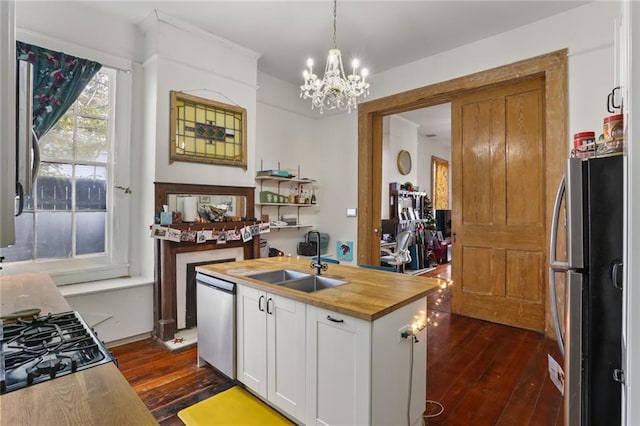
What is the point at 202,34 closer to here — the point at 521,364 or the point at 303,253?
the point at 303,253

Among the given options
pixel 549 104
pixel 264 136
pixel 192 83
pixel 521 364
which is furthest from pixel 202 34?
pixel 521 364

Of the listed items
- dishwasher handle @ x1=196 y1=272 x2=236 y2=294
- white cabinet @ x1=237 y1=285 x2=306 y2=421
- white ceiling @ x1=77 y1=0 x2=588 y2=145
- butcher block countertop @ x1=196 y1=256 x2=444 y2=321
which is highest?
white ceiling @ x1=77 y1=0 x2=588 y2=145

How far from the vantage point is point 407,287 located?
6.31 ft

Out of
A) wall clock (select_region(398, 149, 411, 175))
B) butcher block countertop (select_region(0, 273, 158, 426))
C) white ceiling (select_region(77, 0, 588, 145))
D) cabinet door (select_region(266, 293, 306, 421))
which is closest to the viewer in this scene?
butcher block countertop (select_region(0, 273, 158, 426))

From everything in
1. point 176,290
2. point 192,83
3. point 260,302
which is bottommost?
point 176,290

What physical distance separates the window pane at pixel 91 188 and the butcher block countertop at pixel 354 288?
1.47 meters

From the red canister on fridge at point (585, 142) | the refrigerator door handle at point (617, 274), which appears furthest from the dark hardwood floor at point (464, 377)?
the red canister on fridge at point (585, 142)

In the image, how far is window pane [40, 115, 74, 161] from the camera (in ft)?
9.36

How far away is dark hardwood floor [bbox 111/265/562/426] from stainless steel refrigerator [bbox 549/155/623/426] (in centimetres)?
75

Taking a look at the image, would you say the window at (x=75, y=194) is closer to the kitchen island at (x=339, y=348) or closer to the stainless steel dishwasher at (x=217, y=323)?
the stainless steel dishwasher at (x=217, y=323)

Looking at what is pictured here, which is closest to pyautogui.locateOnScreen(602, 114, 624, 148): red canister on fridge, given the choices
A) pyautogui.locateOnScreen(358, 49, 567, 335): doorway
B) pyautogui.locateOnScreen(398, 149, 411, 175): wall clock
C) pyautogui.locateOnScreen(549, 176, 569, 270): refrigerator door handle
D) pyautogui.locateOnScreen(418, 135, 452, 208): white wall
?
pyautogui.locateOnScreen(549, 176, 569, 270): refrigerator door handle

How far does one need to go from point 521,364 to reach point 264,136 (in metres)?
3.95

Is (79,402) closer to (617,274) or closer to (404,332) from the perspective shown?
(404,332)

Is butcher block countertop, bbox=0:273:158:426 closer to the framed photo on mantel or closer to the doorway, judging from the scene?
the framed photo on mantel
